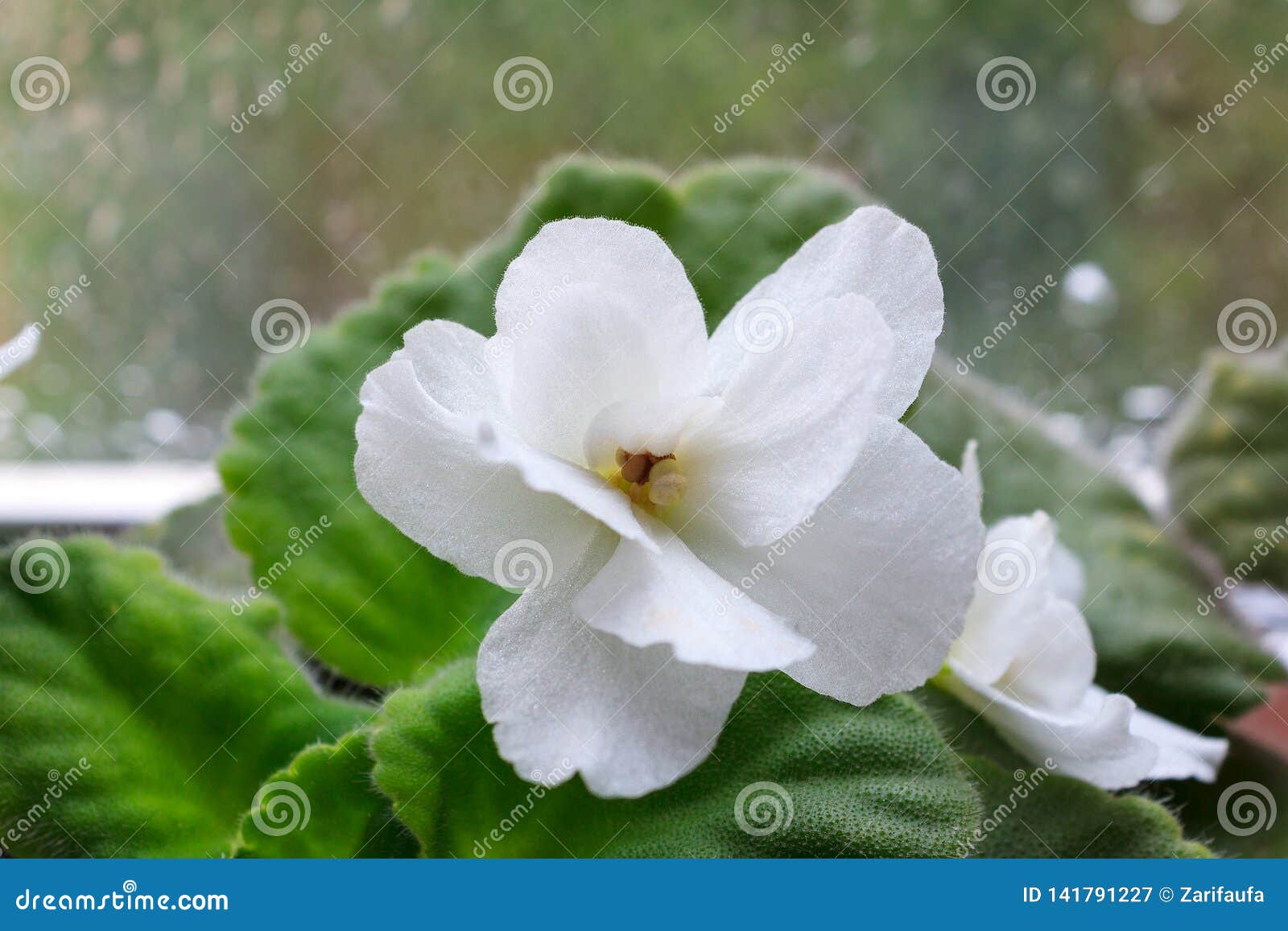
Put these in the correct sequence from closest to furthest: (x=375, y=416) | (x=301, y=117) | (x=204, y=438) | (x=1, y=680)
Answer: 1. (x=375, y=416)
2. (x=1, y=680)
3. (x=204, y=438)
4. (x=301, y=117)

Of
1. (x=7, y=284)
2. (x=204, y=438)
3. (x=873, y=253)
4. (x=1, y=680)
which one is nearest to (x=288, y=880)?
(x=1, y=680)

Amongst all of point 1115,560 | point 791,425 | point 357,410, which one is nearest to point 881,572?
point 791,425

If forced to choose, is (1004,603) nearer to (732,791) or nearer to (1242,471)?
(732,791)

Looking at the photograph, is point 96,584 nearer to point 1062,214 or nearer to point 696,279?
point 696,279

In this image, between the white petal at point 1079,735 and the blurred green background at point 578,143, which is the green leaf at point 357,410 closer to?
the white petal at point 1079,735

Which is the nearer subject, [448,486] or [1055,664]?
[448,486]

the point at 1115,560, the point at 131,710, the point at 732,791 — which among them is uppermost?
the point at 1115,560
